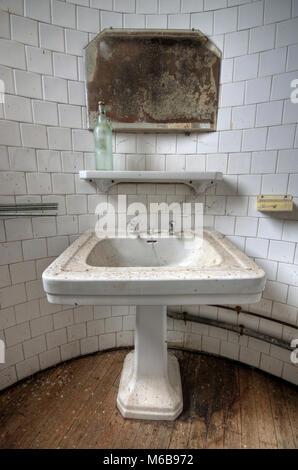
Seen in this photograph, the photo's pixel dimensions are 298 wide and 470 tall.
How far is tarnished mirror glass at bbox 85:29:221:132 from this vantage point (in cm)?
106

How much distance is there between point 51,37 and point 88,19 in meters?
0.19

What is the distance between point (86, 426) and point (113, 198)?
107 centimetres

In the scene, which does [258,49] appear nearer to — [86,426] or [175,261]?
[175,261]

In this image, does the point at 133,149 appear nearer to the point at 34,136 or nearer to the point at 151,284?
the point at 34,136

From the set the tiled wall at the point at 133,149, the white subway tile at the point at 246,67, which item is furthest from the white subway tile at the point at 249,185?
the white subway tile at the point at 246,67

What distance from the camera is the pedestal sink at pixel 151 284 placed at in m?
0.63

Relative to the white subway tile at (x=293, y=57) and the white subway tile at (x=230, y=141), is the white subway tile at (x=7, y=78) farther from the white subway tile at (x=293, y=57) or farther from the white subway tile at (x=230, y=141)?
the white subway tile at (x=293, y=57)

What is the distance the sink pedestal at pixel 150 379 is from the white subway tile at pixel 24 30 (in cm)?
127

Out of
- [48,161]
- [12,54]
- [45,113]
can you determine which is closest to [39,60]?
[12,54]

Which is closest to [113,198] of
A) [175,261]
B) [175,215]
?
[175,215]

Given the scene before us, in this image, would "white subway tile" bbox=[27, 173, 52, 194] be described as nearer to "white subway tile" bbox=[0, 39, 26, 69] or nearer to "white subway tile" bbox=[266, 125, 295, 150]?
"white subway tile" bbox=[0, 39, 26, 69]

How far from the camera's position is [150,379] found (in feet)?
3.38

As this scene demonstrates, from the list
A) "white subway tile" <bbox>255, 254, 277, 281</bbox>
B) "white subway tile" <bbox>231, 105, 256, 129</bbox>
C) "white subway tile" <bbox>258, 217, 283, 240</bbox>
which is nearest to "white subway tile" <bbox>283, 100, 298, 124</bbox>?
"white subway tile" <bbox>231, 105, 256, 129</bbox>

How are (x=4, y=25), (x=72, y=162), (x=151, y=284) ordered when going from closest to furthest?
1. (x=151, y=284)
2. (x=4, y=25)
3. (x=72, y=162)
